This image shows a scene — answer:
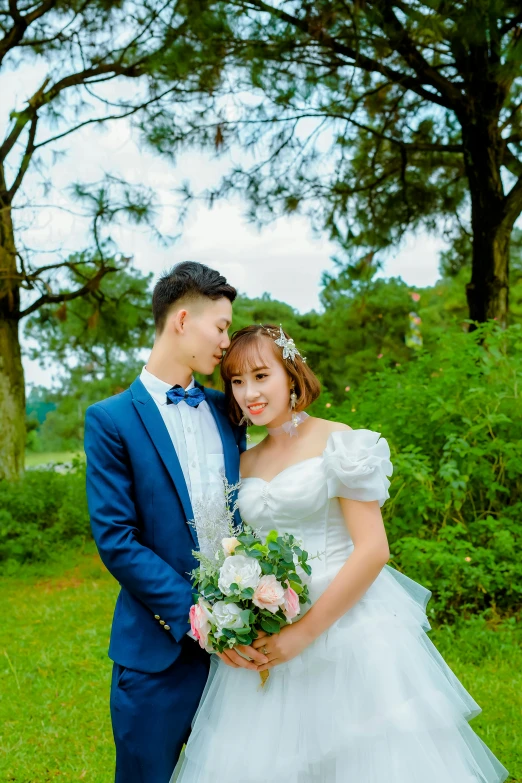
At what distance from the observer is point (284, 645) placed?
1981 millimetres

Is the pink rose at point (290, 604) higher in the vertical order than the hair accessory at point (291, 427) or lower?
lower

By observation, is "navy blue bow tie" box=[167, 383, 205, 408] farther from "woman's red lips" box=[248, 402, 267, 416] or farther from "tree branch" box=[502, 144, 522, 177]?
"tree branch" box=[502, 144, 522, 177]

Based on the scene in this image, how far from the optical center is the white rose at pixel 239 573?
1.82 meters

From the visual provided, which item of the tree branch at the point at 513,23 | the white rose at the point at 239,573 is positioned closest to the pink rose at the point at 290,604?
the white rose at the point at 239,573

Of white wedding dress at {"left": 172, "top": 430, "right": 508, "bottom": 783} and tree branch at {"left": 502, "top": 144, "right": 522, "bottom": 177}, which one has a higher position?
tree branch at {"left": 502, "top": 144, "right": 522, "bottom": 177}

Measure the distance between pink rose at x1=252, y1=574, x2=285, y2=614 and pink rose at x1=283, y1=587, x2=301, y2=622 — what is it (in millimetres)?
35

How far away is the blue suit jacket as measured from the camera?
2.00 metres

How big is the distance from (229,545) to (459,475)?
3.18 metres

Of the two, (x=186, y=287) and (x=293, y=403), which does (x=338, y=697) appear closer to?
(x=293, y=403)

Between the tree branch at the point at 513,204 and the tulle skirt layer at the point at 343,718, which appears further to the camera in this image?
the tree branch at the point at 513,204

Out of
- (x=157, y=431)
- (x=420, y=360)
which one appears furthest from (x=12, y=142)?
(x=157, y=431)

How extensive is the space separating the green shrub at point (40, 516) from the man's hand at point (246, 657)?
5.84 meters

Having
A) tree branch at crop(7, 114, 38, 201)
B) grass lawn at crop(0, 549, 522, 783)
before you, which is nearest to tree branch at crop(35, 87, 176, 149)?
tree branch at crop(7, 114, 38, 201)

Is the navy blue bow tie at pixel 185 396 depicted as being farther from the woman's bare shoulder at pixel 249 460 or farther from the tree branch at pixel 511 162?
the tree branch at pixel 511 162
